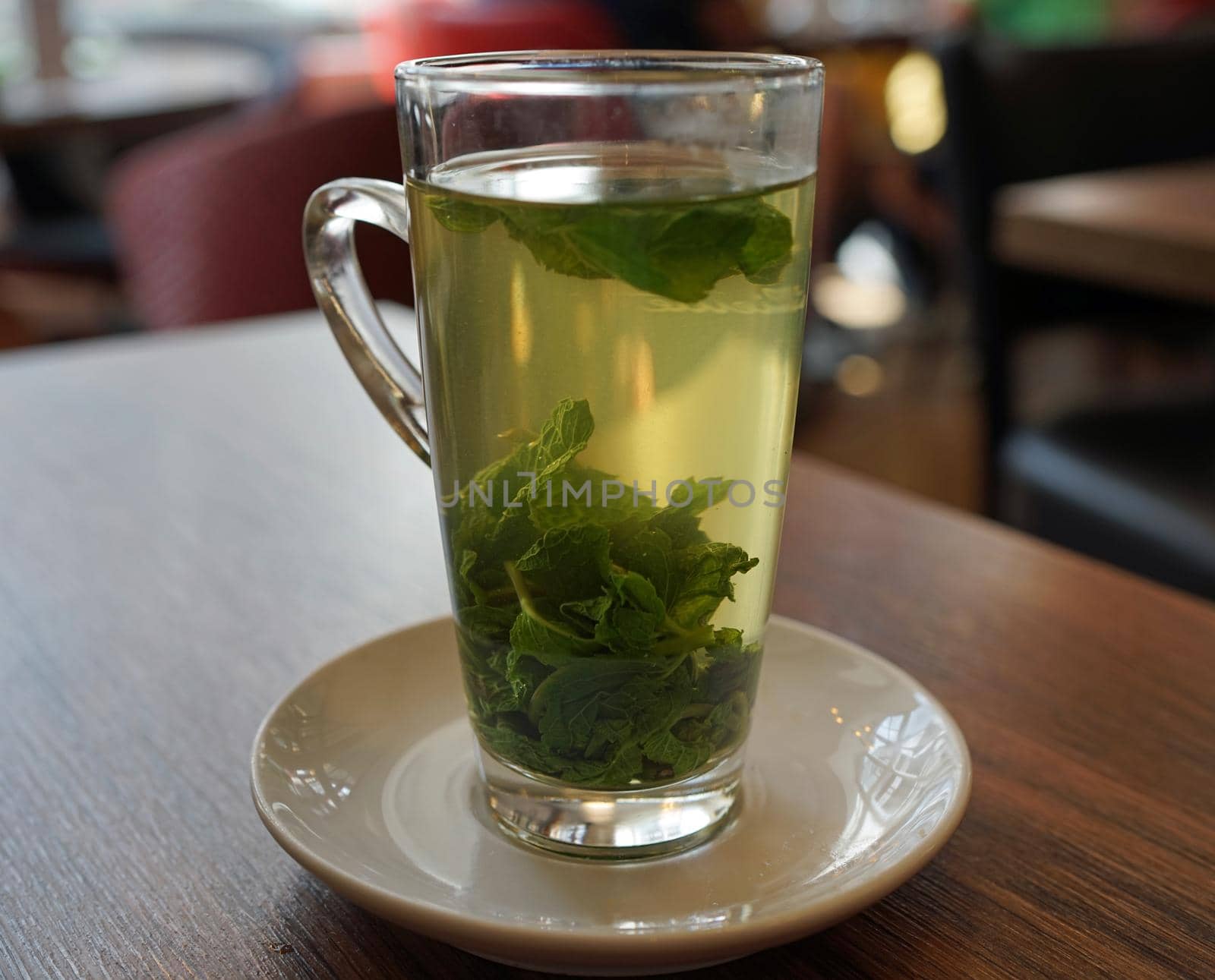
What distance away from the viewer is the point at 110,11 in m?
4.29

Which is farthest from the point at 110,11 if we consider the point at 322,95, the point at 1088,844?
the point at 1088,844

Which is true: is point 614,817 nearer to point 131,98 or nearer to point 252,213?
point 252,213

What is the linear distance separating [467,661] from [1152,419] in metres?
1.03

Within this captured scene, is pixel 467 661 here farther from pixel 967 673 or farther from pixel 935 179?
pixel 935 179

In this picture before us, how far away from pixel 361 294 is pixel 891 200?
3.18 meters

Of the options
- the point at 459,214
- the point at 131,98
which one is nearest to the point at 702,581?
the point at 459,214

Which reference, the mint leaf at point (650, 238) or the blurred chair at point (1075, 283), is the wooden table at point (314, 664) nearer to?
the mint leaf at point (650, 238)

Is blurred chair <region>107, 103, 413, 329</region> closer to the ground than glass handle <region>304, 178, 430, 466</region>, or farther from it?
closer to the ground

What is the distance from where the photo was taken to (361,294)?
0.51 meters

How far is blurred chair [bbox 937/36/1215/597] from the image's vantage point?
1.23m

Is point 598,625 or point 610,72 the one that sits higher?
point 610,72

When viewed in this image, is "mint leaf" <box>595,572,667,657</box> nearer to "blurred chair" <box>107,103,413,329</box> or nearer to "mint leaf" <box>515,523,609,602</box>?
"mint leaf" <box>515,523,609,602</box>

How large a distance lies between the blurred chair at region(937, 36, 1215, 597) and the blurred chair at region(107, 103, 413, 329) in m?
0.72

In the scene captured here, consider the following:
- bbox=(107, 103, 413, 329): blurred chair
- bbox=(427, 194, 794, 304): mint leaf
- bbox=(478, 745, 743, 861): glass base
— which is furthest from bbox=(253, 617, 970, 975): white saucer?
bbox=(107, 103, 413, 329): blurred chair
